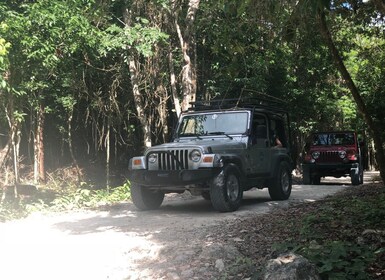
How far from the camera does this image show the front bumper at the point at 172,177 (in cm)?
830

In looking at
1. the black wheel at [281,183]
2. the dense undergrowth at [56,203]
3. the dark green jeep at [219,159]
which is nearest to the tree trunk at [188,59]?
the dark green jeep at [219,159]

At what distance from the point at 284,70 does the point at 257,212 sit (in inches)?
451

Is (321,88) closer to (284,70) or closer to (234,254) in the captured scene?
(284,70)

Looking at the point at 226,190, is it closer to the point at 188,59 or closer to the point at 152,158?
the point at 152,158

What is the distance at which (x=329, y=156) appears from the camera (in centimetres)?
1576

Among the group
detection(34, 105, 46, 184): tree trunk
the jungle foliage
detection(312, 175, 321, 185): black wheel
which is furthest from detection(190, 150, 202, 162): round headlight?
detection(34, 105, 46, 184): tree trunk

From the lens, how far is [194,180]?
330 inches

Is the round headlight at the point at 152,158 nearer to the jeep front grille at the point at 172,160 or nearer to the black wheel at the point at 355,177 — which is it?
the jeep front grille at the point at 172,160

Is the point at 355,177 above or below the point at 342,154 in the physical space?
below

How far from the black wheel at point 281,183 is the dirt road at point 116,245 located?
48.2 inches

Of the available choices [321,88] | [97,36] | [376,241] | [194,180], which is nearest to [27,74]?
[97,36]

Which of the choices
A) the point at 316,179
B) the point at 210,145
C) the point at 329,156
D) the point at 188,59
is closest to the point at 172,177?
the point at 210,145

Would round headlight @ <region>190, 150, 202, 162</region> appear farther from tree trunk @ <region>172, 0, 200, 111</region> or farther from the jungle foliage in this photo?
tree trunk @ <region>172, 0, 200, 111</region>

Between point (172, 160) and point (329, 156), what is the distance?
8883 mm
